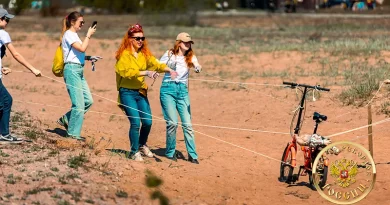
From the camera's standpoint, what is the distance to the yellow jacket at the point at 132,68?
11.2 meters

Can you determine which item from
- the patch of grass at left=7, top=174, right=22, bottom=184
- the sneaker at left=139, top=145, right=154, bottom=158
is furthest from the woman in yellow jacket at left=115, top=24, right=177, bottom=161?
the patch of grass at left=7, top=174, right=22, bottom=184

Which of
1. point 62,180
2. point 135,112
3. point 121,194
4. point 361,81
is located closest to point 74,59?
point 135,112

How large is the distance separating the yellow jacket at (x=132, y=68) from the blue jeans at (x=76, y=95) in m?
0.92

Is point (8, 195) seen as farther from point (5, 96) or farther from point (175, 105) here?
point (175, 105)

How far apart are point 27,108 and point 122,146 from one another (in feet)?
10.4

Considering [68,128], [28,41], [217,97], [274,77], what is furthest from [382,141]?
[28,41]

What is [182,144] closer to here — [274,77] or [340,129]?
[340,129]

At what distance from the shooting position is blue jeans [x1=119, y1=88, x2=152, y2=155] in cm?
1144

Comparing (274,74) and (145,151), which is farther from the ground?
(145,151)

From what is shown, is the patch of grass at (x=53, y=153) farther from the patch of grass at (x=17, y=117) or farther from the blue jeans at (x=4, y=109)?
the patch of grass at (x=17, y=117)

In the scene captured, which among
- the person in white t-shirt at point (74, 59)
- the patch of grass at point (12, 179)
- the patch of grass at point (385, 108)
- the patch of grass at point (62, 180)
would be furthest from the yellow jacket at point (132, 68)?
the patch of grass at point (385, 108)

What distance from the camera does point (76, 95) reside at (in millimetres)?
12305

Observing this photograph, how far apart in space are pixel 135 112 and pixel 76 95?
46.6 inches

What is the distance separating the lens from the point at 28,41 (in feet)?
109
